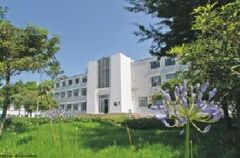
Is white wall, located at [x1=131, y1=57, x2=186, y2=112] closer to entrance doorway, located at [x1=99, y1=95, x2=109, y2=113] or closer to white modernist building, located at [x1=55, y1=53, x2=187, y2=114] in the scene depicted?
white modernist building, located at [x1=55, y1=53, x2=187, y2=114]

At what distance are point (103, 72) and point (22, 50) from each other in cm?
4134

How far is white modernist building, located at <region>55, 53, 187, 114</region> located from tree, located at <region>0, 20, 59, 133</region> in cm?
3575

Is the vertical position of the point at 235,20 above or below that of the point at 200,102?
above

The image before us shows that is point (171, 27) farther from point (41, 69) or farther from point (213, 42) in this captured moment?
point (213, 42)

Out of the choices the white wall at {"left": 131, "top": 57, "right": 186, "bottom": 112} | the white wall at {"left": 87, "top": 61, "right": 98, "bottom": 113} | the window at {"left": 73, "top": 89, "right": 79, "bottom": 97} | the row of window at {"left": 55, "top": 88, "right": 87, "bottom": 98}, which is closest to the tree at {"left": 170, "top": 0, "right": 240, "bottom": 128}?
the white wall at {"left": 131, "top": 57, "right": 186, "bottom": 112}

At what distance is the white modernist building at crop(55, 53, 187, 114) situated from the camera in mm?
51094

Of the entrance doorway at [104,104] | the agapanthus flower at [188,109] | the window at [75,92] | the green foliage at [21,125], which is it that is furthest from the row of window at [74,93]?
the agapanthus flower at [188,109]

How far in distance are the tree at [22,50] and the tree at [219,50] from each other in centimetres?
756

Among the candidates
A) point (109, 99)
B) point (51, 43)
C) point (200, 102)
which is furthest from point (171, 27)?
point (109, 99)

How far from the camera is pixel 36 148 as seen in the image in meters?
7.80

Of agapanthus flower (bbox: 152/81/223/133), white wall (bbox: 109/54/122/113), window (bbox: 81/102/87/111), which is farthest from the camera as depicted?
window (bbox: 81/102/87/111)

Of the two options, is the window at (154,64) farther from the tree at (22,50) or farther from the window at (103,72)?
the tree at (22,50)

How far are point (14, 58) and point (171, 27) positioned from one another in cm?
613

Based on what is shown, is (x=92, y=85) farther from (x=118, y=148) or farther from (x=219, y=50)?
(x=219, y=50)
